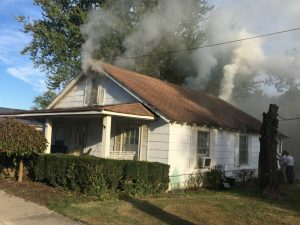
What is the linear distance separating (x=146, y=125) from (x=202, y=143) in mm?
2496

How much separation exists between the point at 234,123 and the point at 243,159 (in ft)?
6.45

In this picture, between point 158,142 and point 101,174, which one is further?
point 158,142

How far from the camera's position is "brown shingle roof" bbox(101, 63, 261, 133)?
1548 cm

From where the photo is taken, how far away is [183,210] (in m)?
10.3

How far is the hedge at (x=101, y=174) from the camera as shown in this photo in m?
12.0

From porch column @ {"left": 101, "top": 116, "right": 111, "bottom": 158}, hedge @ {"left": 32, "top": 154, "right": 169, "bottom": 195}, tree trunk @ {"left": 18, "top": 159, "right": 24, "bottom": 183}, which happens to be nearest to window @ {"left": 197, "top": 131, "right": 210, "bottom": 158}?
hedge @ {"left": 32, "top": 154, "right": 169, "bottom": 195}

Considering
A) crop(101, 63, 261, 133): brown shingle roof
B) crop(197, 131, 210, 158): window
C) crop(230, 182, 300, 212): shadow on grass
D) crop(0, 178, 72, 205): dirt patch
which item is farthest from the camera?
crop(197, 131, 210, 158): window

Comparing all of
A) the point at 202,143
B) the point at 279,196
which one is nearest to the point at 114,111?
the point at 202,143

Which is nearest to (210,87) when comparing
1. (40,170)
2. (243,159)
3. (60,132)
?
(243,159)

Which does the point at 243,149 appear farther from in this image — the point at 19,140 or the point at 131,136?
the point at 19,140

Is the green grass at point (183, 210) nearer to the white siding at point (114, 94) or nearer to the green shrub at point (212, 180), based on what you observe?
the green shrub at point (212, 180)

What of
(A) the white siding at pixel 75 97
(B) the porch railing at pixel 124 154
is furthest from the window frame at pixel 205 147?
(A) the white siding at pixel 75 97

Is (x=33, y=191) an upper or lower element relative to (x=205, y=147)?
lower

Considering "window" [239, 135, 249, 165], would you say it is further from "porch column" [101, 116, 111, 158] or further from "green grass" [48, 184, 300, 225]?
"porch column" [101, 116, 111, 158]
